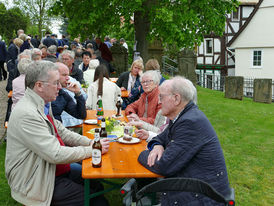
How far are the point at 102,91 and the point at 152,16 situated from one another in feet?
21.8

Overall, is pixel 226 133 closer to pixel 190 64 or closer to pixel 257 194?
pixel 257 194

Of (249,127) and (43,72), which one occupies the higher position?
(43,72)

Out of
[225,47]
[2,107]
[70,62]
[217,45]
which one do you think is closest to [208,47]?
[217,45]

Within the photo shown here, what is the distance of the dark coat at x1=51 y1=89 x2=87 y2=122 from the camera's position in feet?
16.3

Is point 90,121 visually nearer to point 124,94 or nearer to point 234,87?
point 124,94

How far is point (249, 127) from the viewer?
9609 mm

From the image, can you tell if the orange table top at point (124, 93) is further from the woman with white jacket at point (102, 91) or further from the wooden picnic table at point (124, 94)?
the woman with white jacket at point (102, 91)

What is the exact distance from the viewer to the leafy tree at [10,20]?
3731 cm

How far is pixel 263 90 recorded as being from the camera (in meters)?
14.7

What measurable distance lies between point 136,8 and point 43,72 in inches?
348

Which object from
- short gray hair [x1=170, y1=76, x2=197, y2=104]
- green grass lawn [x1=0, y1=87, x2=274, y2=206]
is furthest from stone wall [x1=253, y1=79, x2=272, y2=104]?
short gray hair [x1=170, y1=76, x2=197, y2=104]

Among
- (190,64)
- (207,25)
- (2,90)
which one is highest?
(207,25)

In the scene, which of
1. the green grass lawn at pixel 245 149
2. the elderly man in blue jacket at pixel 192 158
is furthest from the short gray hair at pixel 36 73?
the green grass lawn at pixel 245 149

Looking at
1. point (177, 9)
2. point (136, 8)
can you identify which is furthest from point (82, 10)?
point (177, 9)
